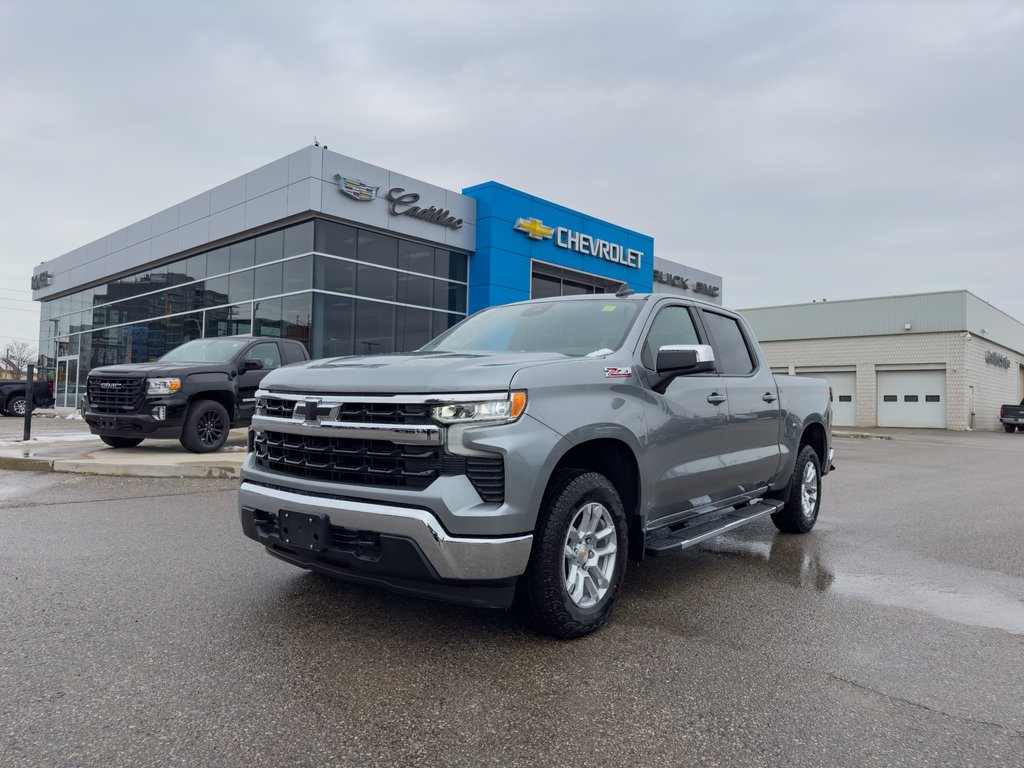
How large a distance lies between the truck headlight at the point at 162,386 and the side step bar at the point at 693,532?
7.60 m

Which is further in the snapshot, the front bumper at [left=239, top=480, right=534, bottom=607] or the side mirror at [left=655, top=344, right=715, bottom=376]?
the side mirror at [left=655, top=344, right=715, bottom=376]

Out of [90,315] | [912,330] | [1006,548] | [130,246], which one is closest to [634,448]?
[1006,548]

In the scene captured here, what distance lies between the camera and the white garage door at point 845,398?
37781mm

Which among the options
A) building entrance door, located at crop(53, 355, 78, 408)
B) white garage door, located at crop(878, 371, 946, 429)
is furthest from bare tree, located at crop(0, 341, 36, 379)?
white garage door, located at crop(878, 371, 946, 429)

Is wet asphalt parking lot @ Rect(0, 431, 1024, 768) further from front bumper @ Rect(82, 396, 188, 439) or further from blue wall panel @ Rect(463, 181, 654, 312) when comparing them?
blue wall panel @ Rect(463, 181, 654, 312)

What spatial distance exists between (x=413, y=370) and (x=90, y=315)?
3110cm

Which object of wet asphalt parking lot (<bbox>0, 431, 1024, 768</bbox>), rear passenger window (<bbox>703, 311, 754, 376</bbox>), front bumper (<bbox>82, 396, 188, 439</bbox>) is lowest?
wet asphalt parking lot (<bbox>0, 431, 1024, 768</bbox>)

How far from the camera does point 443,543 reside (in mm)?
2986

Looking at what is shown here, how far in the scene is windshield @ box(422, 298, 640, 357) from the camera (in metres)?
4.25

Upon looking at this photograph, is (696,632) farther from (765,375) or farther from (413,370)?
(765,375)

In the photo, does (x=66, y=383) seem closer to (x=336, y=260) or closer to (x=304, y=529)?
(x=336, y=260)

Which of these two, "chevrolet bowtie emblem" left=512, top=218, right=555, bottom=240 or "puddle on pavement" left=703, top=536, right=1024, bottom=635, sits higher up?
"chevrolet bowtie emblem" left=512, top=218, right=555, bottom=240

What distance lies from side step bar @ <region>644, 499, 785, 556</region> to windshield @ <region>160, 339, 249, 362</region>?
27.0ft

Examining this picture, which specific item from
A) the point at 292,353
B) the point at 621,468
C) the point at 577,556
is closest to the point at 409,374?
the point at 577,556
